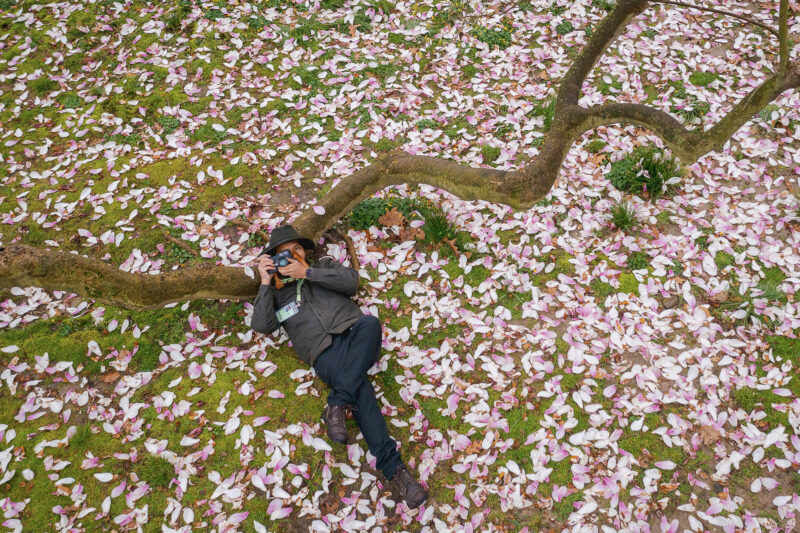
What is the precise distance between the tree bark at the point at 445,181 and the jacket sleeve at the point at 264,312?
1.23 feet

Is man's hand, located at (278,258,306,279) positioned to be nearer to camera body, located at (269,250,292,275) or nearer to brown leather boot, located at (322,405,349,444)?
camera body, located at (269,250,292,275)

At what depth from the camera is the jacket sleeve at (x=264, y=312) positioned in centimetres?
485

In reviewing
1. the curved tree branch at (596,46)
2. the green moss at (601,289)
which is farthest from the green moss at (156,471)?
the curved tree branch at (596,46)

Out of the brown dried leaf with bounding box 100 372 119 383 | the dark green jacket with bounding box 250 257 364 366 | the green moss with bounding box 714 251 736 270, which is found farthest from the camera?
the green moss with bounding box 714 251 736 270

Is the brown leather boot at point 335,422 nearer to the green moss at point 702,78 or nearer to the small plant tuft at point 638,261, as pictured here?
the small plant tuft at point 638,261

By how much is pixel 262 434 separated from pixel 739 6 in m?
10.7

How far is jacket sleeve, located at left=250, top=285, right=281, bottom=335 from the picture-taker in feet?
15.9

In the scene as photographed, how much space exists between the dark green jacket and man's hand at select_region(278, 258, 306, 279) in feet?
0.35

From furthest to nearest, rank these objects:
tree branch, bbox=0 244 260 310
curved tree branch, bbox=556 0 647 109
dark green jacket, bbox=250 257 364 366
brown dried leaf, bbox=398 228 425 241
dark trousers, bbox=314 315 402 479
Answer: brown dried leaf, bbox=398 228 425 241 → curved tree branch, bbox=556 0 647 109 → dark green jacket, bbox=250 257 364 366 → dark trousers, bbox=314 315 402 479 → tree branch, bbox=0 244 260 310

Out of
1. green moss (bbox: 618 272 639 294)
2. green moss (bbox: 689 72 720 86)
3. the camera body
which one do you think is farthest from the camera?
green moss (bbox: 689 72 720 86)

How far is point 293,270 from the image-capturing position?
483 cm

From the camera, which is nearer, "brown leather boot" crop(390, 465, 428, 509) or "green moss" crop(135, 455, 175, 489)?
"brown leather boot" crop(390, 465, 428, 509)

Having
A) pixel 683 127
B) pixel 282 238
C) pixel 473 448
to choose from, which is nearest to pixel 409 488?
pixel 473 448

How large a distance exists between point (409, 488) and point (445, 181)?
3290 mm
